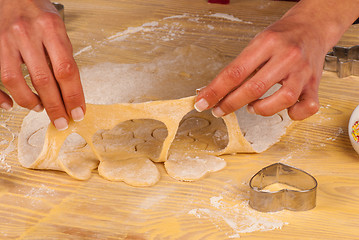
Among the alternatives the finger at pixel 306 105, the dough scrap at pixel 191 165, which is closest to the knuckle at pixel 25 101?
the dough scrap at pixel 191 165

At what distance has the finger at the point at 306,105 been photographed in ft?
3.14

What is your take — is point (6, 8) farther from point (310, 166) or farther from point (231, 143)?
point (310, 166)

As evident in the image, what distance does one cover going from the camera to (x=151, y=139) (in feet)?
3.61

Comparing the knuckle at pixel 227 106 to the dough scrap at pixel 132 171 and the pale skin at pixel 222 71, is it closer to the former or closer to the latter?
the pale skin at pixel 222 71

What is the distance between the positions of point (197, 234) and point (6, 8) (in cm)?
59

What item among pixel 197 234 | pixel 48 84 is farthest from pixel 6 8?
pixel 197 234

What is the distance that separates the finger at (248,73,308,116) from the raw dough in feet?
0.32

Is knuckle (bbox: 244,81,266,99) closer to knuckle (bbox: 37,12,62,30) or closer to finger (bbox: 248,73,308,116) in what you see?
finger (bbox: 248,73,308,116)

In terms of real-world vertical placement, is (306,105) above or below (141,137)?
above

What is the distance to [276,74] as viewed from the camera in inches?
36.5

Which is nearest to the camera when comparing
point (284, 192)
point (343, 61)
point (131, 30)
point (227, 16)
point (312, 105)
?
point (284, 192)

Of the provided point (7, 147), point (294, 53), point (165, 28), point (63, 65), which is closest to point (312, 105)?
point (294, 53)

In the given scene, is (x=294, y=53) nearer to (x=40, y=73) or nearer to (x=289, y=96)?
(x=289, y=96)

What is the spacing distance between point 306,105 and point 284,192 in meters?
0.20
